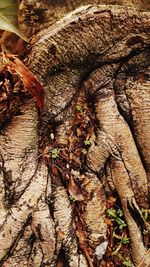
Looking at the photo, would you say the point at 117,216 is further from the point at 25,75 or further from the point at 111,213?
the point at 25,75

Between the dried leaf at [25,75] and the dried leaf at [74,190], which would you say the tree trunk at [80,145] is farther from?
the dried leaf at [25,75]

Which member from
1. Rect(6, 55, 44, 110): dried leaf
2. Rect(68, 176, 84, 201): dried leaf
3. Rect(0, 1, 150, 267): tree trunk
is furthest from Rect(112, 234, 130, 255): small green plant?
Rect(6, 55, 44, 110): dried leaf

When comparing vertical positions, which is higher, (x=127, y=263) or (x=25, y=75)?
(x=25, y=75)

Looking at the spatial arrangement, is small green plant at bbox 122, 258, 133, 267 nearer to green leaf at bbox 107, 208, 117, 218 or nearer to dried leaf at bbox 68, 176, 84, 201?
green leaf at bbox 107, 208, 117, 218

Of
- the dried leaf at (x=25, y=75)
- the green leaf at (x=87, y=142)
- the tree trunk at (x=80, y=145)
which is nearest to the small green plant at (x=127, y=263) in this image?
the tree trunk at (x=80, y=145)

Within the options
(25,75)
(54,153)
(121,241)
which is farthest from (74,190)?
(25,75)

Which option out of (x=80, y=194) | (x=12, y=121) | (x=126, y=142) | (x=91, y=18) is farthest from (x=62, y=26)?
(x=80, y=194)

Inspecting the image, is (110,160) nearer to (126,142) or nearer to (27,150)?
(126,142)
